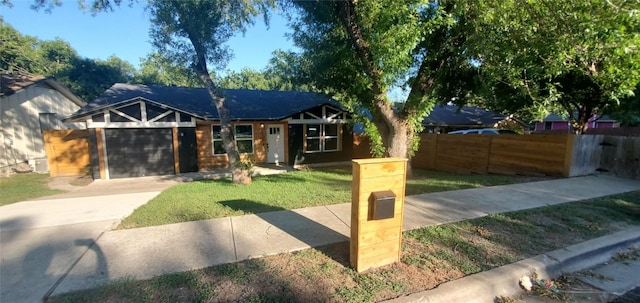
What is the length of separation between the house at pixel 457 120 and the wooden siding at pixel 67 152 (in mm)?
18646

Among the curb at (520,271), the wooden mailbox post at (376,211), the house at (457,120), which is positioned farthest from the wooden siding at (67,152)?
the house at (457,120)

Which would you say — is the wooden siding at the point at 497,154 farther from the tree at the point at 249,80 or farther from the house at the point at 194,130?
the tree at the point at 249,80

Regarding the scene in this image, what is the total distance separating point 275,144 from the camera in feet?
45.3

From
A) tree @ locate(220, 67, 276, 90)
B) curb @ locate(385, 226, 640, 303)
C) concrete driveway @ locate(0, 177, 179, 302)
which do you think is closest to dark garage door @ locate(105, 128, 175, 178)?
concrete driveway @ locate(0, 177, 179, 302)

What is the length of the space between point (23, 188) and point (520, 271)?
1321 cm

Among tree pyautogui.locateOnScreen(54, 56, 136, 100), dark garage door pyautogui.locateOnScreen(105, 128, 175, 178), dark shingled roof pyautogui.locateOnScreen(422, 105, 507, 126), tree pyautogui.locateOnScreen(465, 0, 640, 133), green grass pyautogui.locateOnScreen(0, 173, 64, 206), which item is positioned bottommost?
green grass pyautogui.locateOnScreen(0, 173, 64, 206)

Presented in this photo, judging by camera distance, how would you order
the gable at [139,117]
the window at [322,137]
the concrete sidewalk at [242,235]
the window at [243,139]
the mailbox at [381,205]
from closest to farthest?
the mailbox at [381,205]
the concrete sidewalk at [242,235]
the gable at [139,117]
the window at [243,139]
the window at [322,137]

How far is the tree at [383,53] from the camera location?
5.49m

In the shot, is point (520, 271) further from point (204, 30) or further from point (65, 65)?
point (65, 65)

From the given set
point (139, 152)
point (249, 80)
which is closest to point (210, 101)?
point (139, 152)

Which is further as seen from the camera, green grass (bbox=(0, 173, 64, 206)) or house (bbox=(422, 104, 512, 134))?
house (bbox=(422, 104, 512, 134))

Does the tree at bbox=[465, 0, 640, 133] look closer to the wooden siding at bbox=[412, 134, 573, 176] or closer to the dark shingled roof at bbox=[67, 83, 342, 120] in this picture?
the wooden siding at bbox=[412, 134, 573, 176]

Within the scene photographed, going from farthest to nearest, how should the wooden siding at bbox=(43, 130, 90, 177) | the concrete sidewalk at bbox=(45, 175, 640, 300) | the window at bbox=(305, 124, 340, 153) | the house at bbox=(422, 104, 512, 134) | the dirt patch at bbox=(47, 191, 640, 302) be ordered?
the house at bbox=(422, 104, 512, 134), the window at bbox=(305, 124, 340, 153), the wooden siding at bbox=(43, 130, 90, 177), the concrete sidewalk at bbox=(45, 175, 640, 300), the dirt patch at bbox=(47, 191, 640, 302)

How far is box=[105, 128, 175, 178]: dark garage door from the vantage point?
10.6 meters
